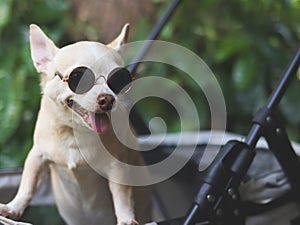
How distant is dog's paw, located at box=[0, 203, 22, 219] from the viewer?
36.6 inches

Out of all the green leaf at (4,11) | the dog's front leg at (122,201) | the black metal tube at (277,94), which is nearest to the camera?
the dog's front leg at (122,201)

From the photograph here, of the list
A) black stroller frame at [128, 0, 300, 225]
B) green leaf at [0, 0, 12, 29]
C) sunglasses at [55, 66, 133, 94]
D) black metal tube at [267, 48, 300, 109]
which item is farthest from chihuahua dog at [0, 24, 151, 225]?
green leaf at [0, 0, 12, 29]

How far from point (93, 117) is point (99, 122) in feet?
0.04

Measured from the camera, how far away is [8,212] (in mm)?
939

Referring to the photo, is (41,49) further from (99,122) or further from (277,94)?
(277,94)

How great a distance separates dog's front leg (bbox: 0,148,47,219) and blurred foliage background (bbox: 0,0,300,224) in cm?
86

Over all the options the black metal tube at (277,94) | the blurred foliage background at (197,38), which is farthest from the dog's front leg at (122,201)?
the blurred foliage background at (197,38)

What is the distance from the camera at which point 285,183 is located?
48.6 inches

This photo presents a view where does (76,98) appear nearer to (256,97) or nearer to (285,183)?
(285,183)

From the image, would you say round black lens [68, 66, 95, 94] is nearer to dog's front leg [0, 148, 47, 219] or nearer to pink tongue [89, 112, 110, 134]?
pink tongue [89, 112, 110, 134]

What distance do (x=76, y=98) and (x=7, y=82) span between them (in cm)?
102

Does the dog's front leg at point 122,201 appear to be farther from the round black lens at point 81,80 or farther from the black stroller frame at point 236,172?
the round black lens at point 81,80

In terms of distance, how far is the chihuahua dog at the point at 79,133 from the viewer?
872mm

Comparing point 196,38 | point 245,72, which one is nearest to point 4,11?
point 196,38
